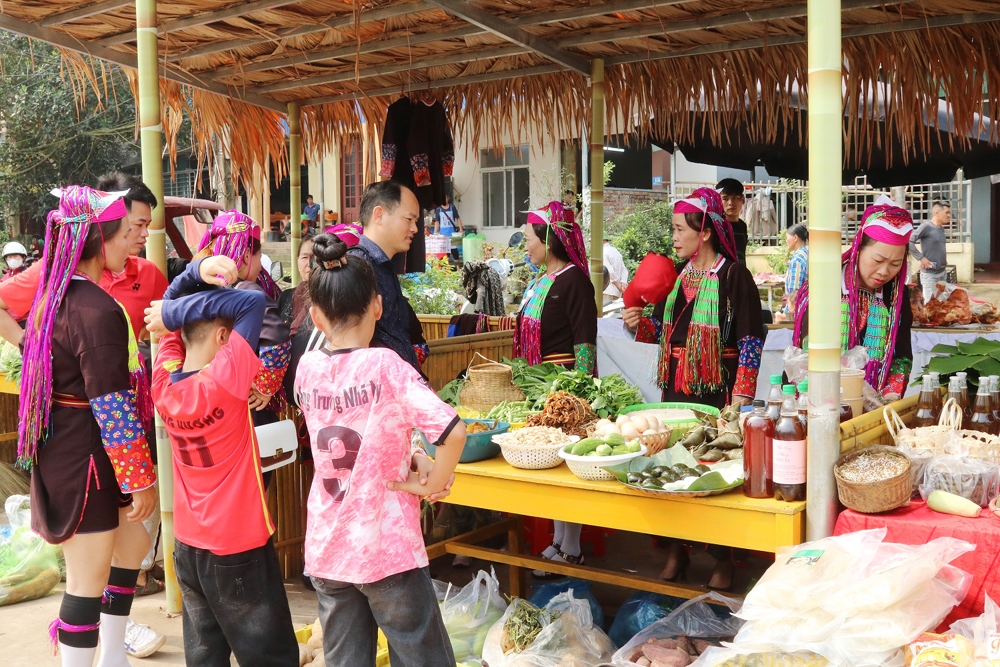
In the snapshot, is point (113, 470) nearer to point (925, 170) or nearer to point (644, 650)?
point (644, 650)

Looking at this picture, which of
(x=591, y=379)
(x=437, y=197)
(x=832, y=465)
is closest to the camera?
(x=832, y=465)

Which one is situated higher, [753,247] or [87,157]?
[87,157]

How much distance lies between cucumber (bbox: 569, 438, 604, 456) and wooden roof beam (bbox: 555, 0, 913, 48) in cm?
275

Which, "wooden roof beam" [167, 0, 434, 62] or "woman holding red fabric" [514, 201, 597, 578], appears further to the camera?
"wooden roof beam" [167, 0, 434, 62]

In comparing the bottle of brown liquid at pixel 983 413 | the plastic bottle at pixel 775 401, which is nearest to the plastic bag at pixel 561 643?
the plastic bottle at pixel 775 401

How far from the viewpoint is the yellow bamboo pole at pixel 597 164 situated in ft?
18.2

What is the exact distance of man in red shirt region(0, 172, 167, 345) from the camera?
139 inches

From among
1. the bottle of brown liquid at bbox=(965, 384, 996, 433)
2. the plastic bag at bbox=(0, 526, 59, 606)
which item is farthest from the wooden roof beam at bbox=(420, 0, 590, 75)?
the plastic bag at bbox=(0, 526, 59, 606)

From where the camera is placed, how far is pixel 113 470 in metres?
2.92

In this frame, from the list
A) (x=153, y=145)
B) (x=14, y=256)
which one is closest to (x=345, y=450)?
(x=153, y=145)

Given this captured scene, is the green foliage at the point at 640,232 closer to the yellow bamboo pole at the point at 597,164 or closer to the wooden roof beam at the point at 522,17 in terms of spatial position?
the yellow bamboo pole at the point at 597,164

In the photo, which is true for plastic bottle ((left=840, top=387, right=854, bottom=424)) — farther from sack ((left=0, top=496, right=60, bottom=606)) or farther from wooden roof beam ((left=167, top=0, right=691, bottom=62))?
sack ((left=0, top=496, right=60, bottom=606))

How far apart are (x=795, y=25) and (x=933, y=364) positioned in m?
2.49

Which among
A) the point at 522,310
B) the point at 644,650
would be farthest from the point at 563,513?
the point at 522,310
